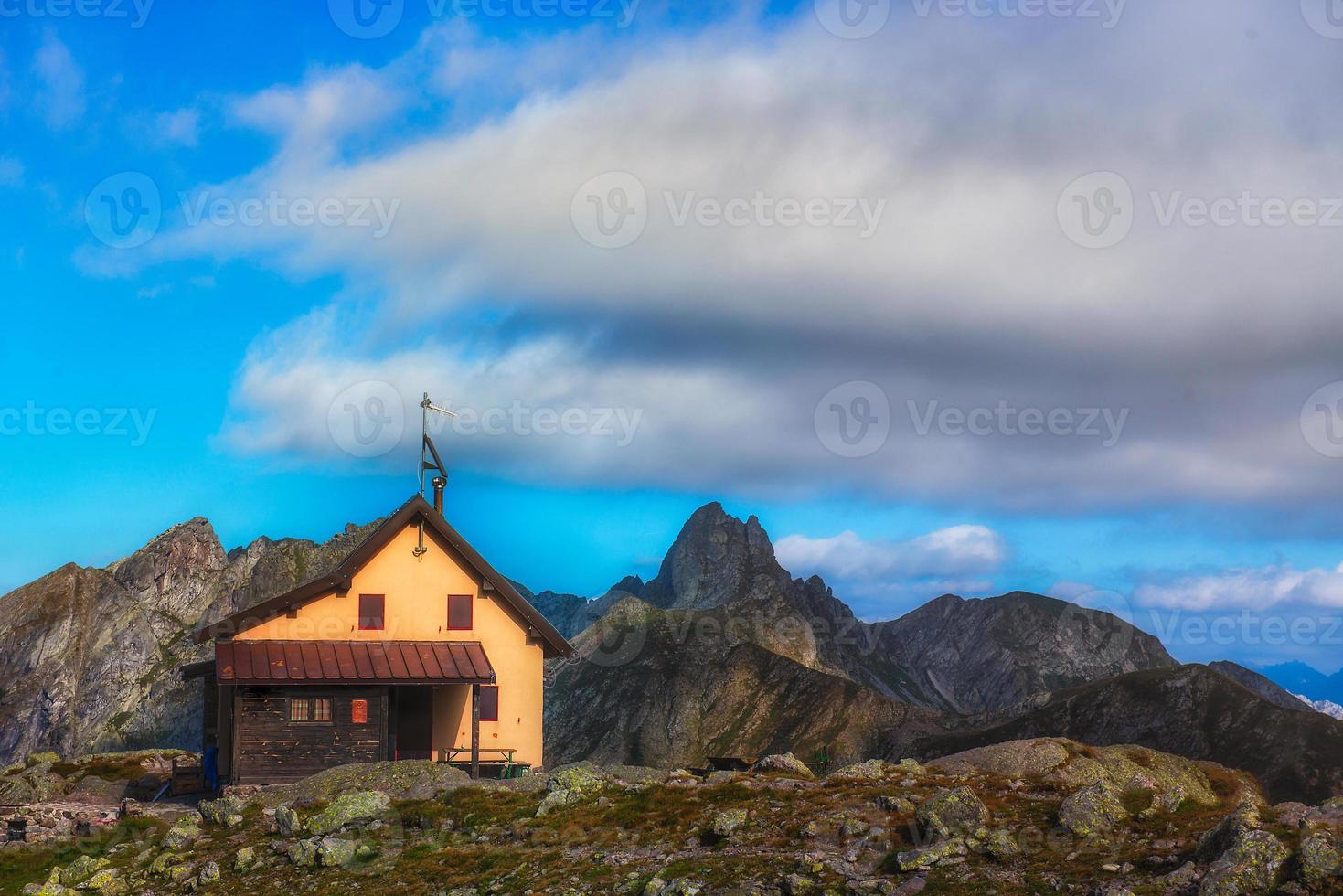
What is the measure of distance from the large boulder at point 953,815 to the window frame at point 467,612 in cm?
2683

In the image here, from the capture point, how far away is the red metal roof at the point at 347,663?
149 feet

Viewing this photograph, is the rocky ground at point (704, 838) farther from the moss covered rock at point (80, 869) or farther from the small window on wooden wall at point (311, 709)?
the small window on wooden wall at point (311, 709)

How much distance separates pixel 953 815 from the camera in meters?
28.0

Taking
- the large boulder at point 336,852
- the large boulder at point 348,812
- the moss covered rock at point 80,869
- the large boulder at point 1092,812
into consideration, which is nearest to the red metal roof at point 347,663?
the large boulder at point 348,812

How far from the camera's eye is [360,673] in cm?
4619

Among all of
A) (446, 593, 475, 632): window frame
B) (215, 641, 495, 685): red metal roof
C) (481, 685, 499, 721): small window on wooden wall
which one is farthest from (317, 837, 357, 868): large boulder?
(446, 593, 475, 632): window frame

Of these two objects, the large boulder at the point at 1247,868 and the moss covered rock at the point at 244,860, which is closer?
the large boulder at the point at 1247,868

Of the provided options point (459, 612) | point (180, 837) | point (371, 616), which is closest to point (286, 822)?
point (180, 837)

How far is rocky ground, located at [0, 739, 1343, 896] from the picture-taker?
2427 centimetres

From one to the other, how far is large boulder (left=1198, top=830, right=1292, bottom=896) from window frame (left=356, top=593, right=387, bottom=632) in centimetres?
3531

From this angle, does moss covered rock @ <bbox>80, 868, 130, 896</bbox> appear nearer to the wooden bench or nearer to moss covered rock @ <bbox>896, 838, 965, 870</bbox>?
the wooden bench

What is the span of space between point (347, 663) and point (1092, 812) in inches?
1127

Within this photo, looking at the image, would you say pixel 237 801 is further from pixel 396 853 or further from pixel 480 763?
pixel 480 763

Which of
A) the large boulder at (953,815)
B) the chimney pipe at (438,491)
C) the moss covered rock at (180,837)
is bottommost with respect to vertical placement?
the moss covered rock at (180,837)
